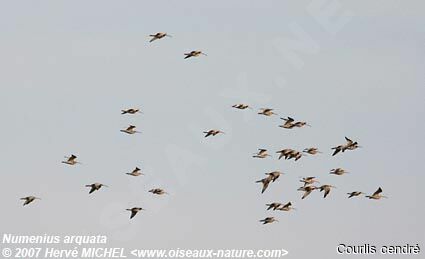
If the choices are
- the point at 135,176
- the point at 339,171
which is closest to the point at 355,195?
the point at 339,171

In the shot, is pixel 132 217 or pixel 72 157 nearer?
pixel 72 157

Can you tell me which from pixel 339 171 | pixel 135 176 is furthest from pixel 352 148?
pixel 135 176

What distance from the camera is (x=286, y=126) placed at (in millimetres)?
181000

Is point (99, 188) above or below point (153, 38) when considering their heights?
below

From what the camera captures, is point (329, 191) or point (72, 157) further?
point (329, 191)

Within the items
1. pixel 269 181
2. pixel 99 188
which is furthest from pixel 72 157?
pixel 269 181

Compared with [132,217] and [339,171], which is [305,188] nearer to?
[339,171]

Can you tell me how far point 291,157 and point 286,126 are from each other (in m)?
3.91

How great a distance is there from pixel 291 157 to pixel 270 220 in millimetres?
9011

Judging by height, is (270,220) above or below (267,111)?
below

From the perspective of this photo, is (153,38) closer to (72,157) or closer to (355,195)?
(72,157)

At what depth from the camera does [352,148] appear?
7121 inches

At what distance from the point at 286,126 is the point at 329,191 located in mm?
10182

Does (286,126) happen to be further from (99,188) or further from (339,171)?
(99,188)
